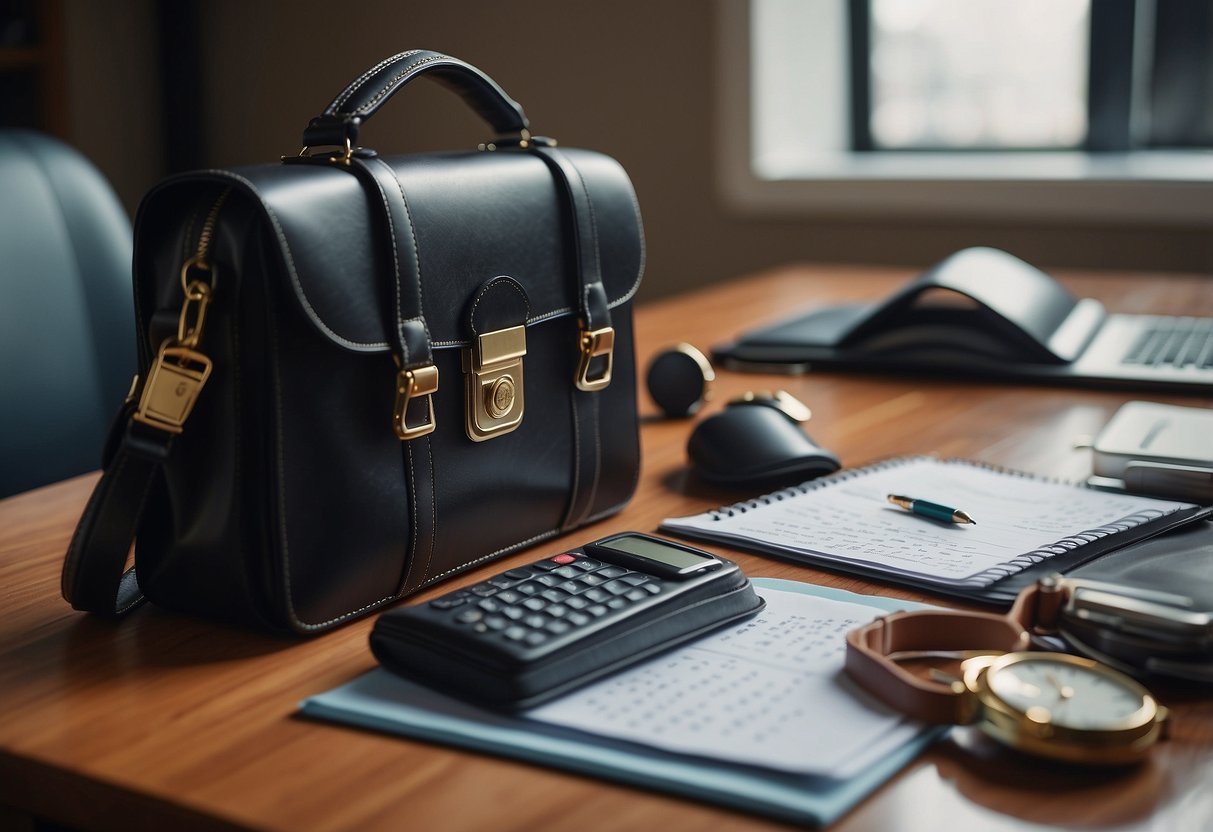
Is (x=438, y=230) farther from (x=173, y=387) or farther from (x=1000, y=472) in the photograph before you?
(x=1000, y=472)

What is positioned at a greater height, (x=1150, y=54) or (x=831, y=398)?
(x=1150, y=54)

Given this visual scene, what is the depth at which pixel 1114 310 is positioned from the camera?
1696 millimetres

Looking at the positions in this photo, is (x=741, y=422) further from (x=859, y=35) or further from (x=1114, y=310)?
(x=859, y=35)

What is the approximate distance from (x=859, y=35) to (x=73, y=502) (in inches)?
96.1

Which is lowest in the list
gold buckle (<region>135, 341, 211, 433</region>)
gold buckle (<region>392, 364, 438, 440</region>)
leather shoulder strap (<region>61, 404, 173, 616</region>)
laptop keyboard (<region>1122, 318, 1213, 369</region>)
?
laptop keyboard (<region>1122, 318, 1213, 369</region>)

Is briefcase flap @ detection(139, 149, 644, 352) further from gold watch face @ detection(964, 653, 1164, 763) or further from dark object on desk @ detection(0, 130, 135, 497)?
dark object on desk @ detection(0, 130, 135, 497)

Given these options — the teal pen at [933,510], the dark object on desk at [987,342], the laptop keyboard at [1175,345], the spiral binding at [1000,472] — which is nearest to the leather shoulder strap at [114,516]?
the spiral binding at [1000,472]

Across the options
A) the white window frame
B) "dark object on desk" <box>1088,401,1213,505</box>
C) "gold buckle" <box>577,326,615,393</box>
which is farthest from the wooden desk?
the white window frame

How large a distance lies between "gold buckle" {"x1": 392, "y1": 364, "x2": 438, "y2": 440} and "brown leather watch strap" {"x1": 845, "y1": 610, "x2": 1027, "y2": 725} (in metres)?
0.28

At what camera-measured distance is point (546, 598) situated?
2.23ft

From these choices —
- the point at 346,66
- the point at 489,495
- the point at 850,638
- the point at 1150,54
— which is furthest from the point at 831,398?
the point at 346,66

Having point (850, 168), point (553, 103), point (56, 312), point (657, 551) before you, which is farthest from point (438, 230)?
point (553, 103)

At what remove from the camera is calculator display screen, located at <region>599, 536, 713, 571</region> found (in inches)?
28.5

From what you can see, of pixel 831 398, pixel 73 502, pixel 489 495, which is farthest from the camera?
pixel 831 398
